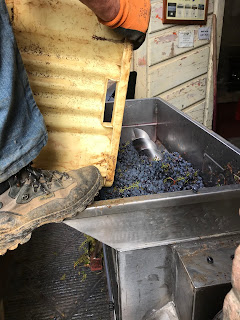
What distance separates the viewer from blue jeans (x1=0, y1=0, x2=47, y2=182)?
804 millimetres

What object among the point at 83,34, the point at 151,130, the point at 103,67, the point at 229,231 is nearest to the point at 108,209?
the point at 229,231

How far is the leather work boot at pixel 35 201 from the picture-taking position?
893 millimetres

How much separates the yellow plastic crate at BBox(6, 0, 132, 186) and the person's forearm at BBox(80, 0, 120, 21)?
0.21m

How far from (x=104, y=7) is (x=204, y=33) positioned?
2834 millimetres

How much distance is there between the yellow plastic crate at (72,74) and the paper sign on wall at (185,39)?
2.36 m

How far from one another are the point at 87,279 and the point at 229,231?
1150 mm

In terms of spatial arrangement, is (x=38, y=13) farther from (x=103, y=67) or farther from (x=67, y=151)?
(x=67, y=151)

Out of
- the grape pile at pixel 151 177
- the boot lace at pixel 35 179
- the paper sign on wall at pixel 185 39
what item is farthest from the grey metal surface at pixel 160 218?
the paper sign on wall at pixel 185 39

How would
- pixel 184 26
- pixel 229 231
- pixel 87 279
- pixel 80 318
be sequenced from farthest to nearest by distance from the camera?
1. pixel 184 26
2. pixel 87 279
3. pixel 80 318
4. pixel 229 231

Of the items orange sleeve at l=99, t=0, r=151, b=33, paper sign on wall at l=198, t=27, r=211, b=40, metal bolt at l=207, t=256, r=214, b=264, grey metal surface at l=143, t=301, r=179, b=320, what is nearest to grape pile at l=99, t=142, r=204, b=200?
metal bolt at l=207, t=256, r=214, b=264

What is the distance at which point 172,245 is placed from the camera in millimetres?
1024

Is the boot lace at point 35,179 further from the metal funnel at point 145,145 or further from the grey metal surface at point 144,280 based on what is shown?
the metal funnel at point 145,145

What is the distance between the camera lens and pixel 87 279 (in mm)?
1809

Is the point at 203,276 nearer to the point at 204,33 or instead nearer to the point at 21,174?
the point at 21,174
